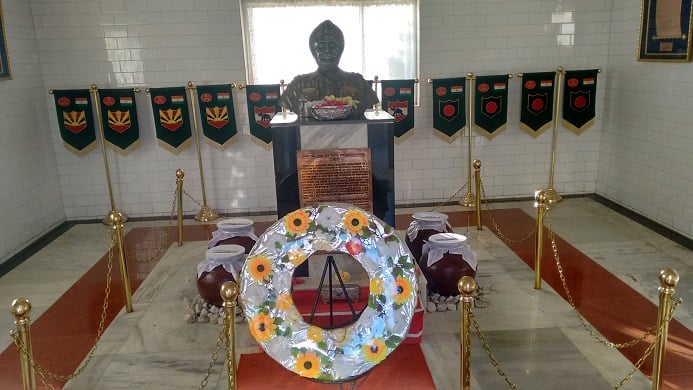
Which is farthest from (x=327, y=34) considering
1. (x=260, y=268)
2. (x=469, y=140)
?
(x=469, y=140)

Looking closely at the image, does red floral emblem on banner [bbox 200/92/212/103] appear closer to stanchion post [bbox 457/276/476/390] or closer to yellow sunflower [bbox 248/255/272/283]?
yellow sunflower [bbox 248/255/272/283]

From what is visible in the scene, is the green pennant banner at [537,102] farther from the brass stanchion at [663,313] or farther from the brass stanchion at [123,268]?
the brass stanchion at [123,268]

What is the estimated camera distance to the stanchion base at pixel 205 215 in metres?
8.68

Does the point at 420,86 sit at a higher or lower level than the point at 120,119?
higher

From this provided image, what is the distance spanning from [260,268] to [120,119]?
18.3 ft

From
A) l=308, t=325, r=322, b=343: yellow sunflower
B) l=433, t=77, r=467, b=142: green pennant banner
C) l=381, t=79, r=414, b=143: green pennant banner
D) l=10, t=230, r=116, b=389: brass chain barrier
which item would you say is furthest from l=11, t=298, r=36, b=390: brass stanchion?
l=433, t=77, r=467, b=142: green pennant banner

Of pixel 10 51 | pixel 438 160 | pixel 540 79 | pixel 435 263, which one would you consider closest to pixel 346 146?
pixel 435 263

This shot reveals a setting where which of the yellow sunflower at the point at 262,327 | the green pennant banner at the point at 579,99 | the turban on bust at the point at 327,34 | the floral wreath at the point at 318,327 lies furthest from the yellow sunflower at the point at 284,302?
the green pennant banner at the point at 579,99

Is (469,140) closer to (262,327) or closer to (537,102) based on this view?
(537,102)

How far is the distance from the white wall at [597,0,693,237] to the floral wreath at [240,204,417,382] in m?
5.03

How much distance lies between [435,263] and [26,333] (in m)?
3.62

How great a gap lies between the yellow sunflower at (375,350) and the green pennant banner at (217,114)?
5.57 metres

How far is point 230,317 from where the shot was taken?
12.4 ft

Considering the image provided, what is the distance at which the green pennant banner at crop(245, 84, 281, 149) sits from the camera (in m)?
8.36
